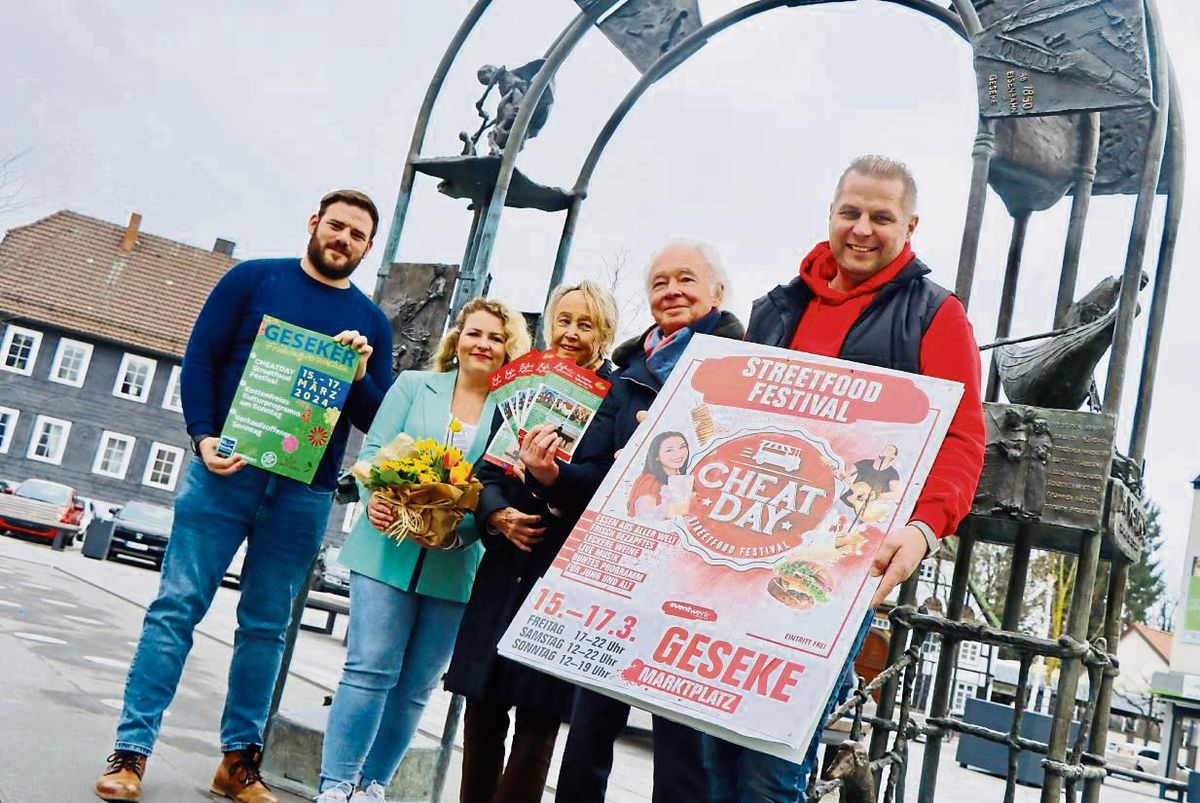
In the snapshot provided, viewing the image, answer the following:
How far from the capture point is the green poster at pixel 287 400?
3461 mm

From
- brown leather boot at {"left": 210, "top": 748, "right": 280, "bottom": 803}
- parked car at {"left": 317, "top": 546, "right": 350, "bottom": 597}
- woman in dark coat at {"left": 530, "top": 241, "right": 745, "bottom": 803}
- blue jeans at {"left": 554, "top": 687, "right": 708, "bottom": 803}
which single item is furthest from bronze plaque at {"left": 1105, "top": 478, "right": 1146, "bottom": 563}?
parked car at {"left": 317, "top": 546, "right": 350, "bottom": 597}

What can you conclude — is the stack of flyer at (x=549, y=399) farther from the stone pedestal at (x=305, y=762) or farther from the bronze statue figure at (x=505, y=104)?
the bronze statue figure at (x=505, y=104)

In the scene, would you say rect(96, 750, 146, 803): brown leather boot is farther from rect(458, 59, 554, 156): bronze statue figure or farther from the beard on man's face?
rect(458, 59, 554, 156): bronze statue figure

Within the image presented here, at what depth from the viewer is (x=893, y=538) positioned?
1894 millimetres

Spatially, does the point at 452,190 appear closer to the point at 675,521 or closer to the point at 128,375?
the point at 675,521

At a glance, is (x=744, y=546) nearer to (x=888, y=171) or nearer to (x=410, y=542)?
(x=888, y=171)

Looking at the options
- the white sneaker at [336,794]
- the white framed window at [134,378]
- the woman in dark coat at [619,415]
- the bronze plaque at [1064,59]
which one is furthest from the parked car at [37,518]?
the bronze plaque at [1064,59]

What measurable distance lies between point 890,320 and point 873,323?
0.04 m

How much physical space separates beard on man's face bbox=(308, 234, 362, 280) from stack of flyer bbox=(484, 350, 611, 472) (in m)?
0.94

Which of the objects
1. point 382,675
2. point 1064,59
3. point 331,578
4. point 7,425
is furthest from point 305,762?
point 7,425

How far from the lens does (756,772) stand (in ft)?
7.20

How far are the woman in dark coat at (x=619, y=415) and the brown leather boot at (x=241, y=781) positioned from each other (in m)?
1.33

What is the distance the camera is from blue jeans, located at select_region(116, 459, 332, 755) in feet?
11.0

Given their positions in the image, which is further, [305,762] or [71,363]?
[71,363]
